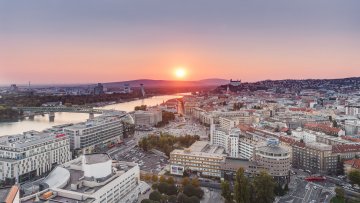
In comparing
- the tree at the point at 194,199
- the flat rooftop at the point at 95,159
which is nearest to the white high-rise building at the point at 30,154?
the flat rooftop at the point at 95,159

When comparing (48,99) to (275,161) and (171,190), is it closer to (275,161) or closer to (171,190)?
(171,190)

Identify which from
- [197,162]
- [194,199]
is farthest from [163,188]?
[197,162]

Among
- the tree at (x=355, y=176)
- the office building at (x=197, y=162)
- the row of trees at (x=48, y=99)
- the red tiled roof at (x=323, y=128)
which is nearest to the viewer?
the tree at (x=355, y=176)

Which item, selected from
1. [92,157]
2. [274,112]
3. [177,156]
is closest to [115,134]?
[177,156]

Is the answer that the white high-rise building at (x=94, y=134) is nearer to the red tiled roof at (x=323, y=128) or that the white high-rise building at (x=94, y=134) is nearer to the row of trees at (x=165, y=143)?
the row of trees at (x=165, y=143)

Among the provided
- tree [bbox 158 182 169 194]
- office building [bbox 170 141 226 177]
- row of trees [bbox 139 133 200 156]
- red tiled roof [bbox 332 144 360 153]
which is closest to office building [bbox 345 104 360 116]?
red tiled roof [bbox 332 144 360 153]
